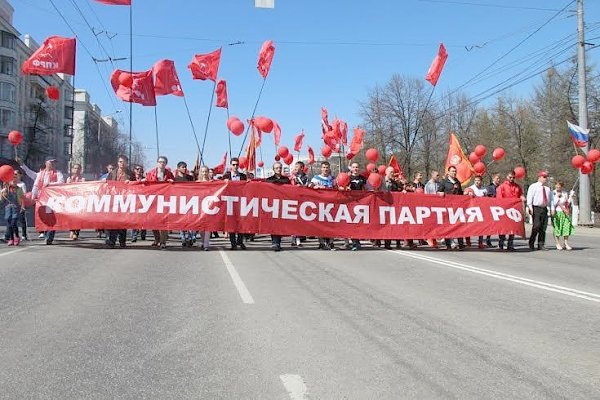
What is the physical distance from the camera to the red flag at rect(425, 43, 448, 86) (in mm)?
18828

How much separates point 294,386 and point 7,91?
75040 millimetres

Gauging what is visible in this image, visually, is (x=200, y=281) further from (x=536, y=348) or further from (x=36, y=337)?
(x=536, y=348)

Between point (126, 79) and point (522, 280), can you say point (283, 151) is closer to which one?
point (126, 79)

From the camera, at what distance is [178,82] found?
19.0 m

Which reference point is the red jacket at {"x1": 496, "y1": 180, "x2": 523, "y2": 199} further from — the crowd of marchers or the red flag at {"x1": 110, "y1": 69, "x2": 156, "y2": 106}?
the red flag at {"x1": 110, "y1": 69, "x2": 156, "y2": 106}

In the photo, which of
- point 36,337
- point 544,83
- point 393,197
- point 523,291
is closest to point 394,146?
point 544,83

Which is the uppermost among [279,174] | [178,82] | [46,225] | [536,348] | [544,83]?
[544,83]

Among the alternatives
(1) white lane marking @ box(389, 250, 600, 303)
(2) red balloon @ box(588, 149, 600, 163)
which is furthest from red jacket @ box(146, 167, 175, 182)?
(2) red balloon @ box(588, 149, 600, 163)

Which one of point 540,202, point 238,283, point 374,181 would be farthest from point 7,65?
point 238,283

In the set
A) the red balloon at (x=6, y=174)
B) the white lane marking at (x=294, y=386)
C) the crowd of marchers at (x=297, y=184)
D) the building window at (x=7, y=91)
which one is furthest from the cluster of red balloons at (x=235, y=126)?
the building window at (x=7, y=91)

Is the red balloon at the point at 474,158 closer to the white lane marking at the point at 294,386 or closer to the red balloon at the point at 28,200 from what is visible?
the red balloon at the point at 28,200

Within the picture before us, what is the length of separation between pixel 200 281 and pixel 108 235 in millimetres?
5720

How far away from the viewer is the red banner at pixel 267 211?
42.5ft

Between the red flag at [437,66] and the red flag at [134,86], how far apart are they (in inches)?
371
